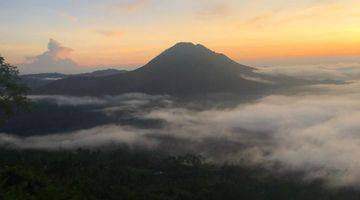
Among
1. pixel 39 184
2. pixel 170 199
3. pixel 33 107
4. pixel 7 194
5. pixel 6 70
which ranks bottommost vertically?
pixel 170 199

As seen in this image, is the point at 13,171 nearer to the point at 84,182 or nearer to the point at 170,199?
the point at 84,182

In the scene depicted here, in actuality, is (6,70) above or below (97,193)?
above

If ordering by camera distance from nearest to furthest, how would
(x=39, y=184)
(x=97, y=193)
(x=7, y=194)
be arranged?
(x=7, y=194) < (x=39, y=184) < (x=97, y=193)

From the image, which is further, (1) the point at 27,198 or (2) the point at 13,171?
(2) the point at 13,171

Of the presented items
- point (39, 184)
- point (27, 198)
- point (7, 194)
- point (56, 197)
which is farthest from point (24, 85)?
point (39, 184)

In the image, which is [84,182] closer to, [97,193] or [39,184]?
[97,193]

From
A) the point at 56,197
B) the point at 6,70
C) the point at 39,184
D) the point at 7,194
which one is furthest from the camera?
the point at 39,184
